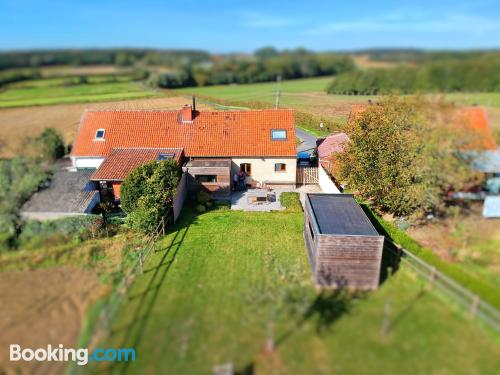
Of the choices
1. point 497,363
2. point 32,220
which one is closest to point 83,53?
point 32,220

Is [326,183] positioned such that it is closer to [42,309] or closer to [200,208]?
[200,208]

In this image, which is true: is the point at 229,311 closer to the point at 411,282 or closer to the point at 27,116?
the point at 411,282

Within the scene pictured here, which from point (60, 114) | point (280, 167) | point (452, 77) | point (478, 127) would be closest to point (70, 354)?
point (280, 167)

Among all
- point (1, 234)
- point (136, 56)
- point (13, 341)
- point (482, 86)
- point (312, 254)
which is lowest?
point (13, 341)

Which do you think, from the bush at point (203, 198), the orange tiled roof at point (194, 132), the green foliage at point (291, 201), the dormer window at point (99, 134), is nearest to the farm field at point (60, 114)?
the orange tiled roof at point (194, 132)

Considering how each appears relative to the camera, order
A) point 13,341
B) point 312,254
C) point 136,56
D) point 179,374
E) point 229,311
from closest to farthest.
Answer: point 179,374 < point 13,341 < point 229,311 < point 312,254 < point 136,56

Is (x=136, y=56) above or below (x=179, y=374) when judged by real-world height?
above
